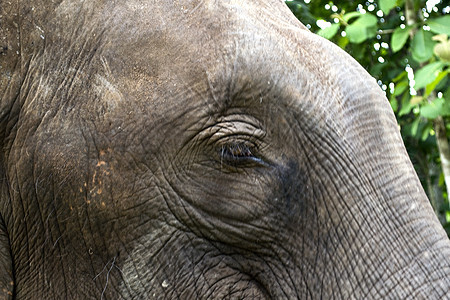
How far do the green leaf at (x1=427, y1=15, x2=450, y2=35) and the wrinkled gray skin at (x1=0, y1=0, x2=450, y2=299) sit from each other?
228 cm

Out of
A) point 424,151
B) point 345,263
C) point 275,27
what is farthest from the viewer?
point 424,151

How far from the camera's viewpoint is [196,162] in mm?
2182

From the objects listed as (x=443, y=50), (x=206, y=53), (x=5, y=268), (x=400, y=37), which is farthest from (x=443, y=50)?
(x=5, y=268)

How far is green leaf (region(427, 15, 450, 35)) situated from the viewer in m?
4.31

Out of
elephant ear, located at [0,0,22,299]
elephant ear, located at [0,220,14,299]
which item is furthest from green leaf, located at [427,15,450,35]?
elephant ear, located at [0,220,14,299]

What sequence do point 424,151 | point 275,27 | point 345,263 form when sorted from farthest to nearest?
point 424,151
point 275,27
point 345,263

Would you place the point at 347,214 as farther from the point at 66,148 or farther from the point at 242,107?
the point at 66,148

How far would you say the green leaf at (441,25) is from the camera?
14.1 feet

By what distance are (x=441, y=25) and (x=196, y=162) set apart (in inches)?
106

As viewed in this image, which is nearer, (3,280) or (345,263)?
(345,263)

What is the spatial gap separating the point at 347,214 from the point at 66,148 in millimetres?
850

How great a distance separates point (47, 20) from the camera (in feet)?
7.48

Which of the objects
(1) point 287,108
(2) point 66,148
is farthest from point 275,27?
(2) point 66,148

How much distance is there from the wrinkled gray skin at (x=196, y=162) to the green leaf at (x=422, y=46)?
2301 millimetres
